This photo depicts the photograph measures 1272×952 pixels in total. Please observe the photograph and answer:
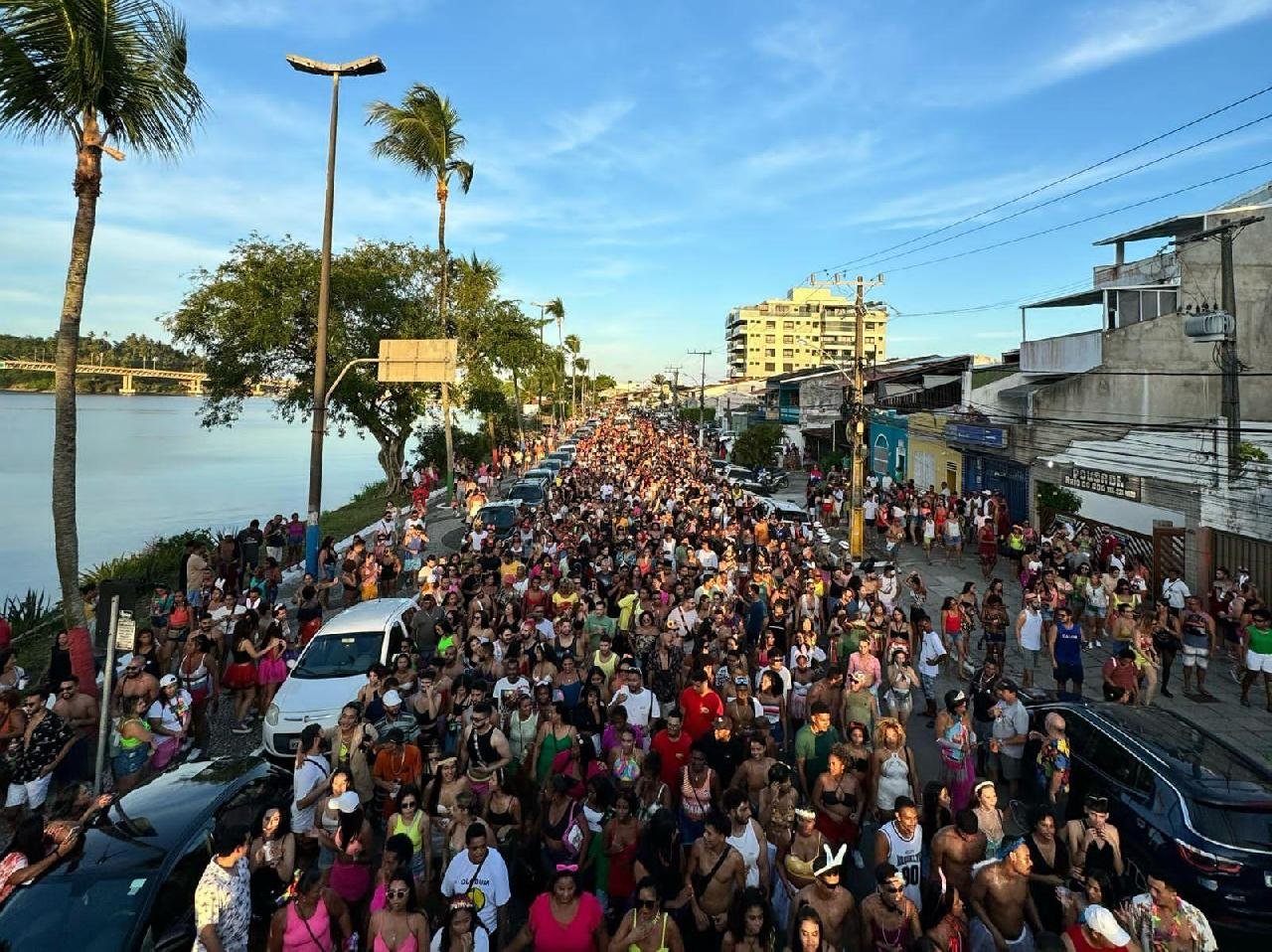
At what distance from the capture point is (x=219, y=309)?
2872cm

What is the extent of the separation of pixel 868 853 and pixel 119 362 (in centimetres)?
19709

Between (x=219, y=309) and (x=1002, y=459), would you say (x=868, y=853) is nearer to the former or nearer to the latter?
(x=1002, y=459)

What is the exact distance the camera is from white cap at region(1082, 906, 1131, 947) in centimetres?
434

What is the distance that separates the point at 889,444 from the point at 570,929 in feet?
124

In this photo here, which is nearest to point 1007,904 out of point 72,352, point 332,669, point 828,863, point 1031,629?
point 828,863

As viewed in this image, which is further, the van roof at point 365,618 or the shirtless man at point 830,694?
the van roof at point 365,618

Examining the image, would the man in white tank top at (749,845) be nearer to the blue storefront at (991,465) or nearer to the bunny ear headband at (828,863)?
the bunny ear headband at (828,863)

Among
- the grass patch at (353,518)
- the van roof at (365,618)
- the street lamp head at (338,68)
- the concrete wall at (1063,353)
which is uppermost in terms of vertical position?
the street lamp head at (338,68)

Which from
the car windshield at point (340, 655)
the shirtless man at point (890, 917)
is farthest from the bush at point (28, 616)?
the shirtless man at point (890, 917)

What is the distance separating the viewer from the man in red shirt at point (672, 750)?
6.96 metres

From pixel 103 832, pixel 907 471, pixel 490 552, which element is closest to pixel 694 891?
pixel 103 832

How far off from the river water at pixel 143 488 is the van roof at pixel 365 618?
67.8 feet

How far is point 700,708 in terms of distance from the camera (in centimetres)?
790

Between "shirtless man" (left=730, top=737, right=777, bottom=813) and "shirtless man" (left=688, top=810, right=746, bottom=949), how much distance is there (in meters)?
1.29
